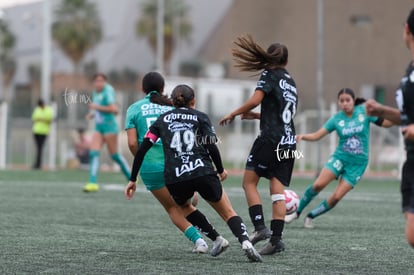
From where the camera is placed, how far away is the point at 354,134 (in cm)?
1235

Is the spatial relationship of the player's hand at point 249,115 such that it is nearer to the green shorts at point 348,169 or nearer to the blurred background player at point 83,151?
the green shorts at point 348,169

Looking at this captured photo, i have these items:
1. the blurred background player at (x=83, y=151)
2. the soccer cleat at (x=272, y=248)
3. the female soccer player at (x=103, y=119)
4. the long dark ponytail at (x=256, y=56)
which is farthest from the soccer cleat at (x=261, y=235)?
the blurred background player at (x=83, y=151)

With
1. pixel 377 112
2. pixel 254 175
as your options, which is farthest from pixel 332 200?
pixel 377 112

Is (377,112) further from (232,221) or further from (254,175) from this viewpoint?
(254,175)

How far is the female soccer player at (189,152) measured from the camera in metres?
8.52

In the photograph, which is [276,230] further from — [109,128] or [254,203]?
[109,128]

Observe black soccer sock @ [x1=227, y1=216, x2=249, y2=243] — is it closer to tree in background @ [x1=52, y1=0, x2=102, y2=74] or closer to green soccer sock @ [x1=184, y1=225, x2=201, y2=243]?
green soccer sock @ [x1=184, y1=225, x2=201, y2=243]

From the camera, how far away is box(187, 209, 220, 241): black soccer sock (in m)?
9.02

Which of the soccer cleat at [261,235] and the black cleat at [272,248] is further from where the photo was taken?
the soccer cleat at [261,235]

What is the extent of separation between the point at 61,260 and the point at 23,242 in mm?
1391

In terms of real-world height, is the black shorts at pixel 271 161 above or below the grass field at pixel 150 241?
above

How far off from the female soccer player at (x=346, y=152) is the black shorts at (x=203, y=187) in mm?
3811

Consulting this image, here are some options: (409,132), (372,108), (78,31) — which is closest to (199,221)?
(372,108)

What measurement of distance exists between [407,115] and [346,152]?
18.5 feet
